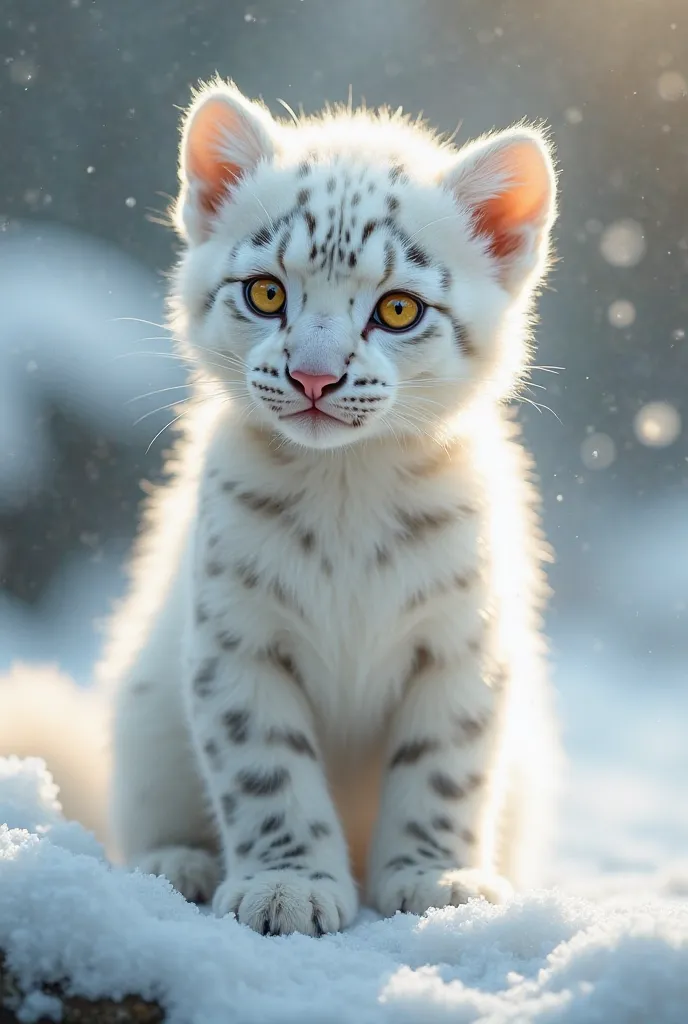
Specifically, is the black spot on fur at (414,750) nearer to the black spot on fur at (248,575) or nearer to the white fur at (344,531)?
the white fur at (344,531)

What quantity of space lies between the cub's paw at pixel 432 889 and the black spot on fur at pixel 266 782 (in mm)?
195

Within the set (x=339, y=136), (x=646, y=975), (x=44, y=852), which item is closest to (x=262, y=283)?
(x=339, y=136)

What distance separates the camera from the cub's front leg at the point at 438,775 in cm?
154

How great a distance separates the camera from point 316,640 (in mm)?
1520

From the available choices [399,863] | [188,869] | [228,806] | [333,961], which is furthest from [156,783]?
[333,961]

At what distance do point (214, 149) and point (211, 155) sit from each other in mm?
11

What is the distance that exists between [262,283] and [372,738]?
2.18 ft

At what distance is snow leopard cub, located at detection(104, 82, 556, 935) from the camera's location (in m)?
1.46

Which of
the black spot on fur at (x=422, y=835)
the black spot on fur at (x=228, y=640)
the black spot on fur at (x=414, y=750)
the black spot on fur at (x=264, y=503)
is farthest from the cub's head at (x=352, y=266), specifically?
the black spot on fur at (x=422, y=835)

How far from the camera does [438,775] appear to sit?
1.55 meters

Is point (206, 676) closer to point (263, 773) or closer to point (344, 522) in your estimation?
point (263, 773)

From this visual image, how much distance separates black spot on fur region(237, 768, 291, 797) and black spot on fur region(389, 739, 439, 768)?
180 mm

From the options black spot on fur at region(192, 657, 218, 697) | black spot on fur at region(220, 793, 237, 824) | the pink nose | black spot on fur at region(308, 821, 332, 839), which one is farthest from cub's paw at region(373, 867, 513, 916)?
the pink nose

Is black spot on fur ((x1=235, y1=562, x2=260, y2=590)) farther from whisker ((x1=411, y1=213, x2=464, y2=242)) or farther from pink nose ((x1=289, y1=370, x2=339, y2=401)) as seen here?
whisker ((x1=411, y1=213, x2=464, y2=242))
